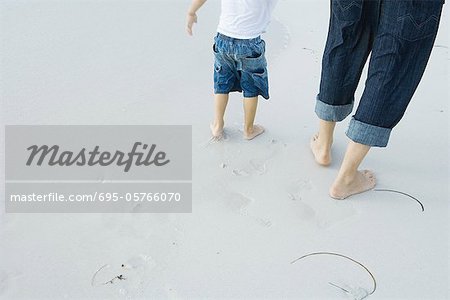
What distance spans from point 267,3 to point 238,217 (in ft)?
2.18

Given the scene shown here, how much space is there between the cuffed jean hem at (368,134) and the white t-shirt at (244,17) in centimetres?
42

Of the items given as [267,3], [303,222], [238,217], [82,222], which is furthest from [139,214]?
[267,3]

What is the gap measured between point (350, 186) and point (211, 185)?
1.41ft

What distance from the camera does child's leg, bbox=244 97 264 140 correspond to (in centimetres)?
169

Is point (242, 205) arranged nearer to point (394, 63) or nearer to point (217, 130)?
point (217, 130)

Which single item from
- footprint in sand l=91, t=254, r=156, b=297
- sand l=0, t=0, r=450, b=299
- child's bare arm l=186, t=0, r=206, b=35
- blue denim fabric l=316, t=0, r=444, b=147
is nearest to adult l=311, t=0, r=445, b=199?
blue denim fabric l=316, t=0, r=444, b=147

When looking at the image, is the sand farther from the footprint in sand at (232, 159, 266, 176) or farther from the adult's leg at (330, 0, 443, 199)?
the adult's leg at (330, 0, 443, 199)

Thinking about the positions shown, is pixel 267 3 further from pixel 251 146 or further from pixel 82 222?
pixel 82 222

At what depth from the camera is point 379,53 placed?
4.31 feet

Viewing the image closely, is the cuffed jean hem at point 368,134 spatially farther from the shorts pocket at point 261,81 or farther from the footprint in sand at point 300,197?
the shorts pocket at point 261,81

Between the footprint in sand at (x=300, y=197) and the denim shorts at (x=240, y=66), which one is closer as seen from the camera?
the footprint in sand at (x=300, y=197)

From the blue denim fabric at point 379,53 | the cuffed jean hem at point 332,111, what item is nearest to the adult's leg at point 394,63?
the blue denim fabric at point 379,53

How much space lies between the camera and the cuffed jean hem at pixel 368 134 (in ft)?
4.57

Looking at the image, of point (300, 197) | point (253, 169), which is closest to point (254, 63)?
point (253, 169)
